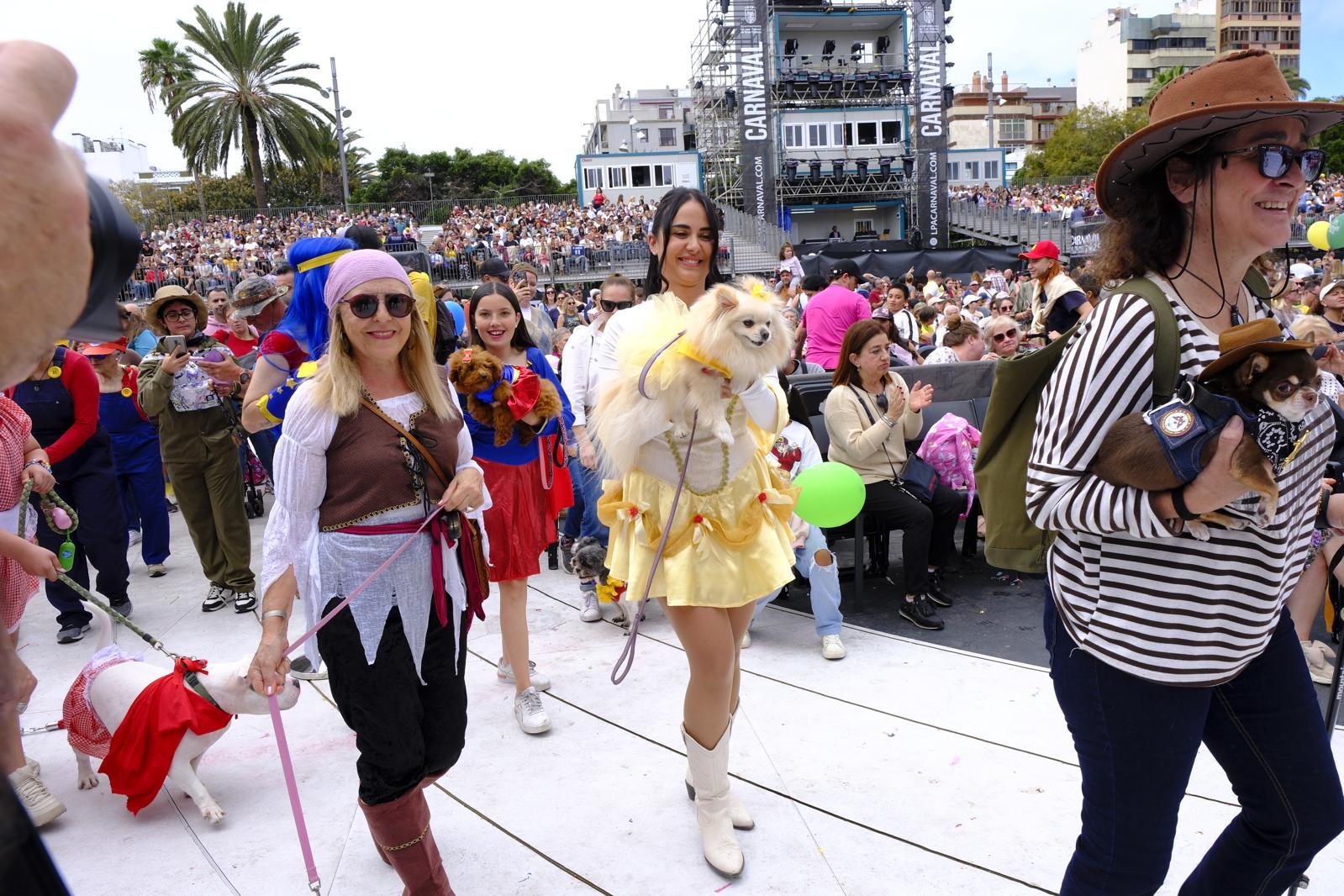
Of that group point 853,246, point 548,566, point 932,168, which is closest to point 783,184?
point 932,168

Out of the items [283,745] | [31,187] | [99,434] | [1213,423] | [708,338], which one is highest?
[31,187]

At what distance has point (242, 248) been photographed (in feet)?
87.4

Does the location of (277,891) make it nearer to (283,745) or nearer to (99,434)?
(283,745)

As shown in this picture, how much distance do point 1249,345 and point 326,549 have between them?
2.35 meters

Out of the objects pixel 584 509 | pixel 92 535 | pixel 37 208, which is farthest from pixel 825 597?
pixel 92 535

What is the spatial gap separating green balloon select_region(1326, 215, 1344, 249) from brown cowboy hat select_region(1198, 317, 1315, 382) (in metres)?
8.06

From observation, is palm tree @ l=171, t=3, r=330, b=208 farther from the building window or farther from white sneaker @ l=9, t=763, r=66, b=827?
the building window

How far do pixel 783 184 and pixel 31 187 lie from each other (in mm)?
43793

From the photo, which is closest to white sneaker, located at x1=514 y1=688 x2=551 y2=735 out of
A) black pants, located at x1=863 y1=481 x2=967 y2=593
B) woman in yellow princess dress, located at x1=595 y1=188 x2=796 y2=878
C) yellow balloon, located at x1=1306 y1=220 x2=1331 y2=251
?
woman in yellow princess dress, located at x1=595 y1=188 x2=796 y2=878

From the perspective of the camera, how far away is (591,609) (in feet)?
17.7

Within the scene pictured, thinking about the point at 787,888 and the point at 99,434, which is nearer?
the point at 787,888

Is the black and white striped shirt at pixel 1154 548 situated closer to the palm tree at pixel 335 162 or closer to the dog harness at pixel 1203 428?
the dog harness at pixel 1203 428

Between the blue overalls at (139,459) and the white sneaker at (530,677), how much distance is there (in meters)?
3.58

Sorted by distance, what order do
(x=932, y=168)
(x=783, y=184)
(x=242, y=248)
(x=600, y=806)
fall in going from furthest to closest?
(x=783, y=184), (x=932, y=168), (x=242, y=248), (x=600, y=806)
